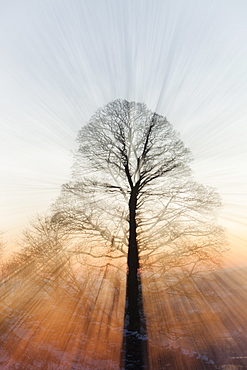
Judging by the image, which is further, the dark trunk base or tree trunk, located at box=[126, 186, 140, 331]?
tree trunk, located at box=[126, 186, 140, 331]

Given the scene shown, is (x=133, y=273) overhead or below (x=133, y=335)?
overhead

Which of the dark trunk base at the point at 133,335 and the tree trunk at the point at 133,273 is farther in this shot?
the tree trunk at the point at 133,273

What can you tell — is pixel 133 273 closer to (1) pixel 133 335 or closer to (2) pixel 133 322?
(2) pixel 133 322

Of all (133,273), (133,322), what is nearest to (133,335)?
(133,322)

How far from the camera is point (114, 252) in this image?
6734 millimetres

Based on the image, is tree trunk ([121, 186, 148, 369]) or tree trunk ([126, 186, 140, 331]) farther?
tree trunk ([126, 186, 140, 331])

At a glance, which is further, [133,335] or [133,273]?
[133,273]

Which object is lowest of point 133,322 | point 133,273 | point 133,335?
point 133,335

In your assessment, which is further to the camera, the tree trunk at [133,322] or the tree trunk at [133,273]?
the tree trunk at [133,273]

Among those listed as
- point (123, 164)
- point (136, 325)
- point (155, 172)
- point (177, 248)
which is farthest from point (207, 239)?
point (123, 164)

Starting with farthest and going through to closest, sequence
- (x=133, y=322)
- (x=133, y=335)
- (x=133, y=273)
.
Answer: (x=133, y=273) → (x=133, y=322) → (x=133, y=335)

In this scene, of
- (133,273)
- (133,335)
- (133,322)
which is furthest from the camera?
(133,273)

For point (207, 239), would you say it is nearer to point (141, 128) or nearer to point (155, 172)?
point (155, 172)

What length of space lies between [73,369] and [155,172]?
263 inches
